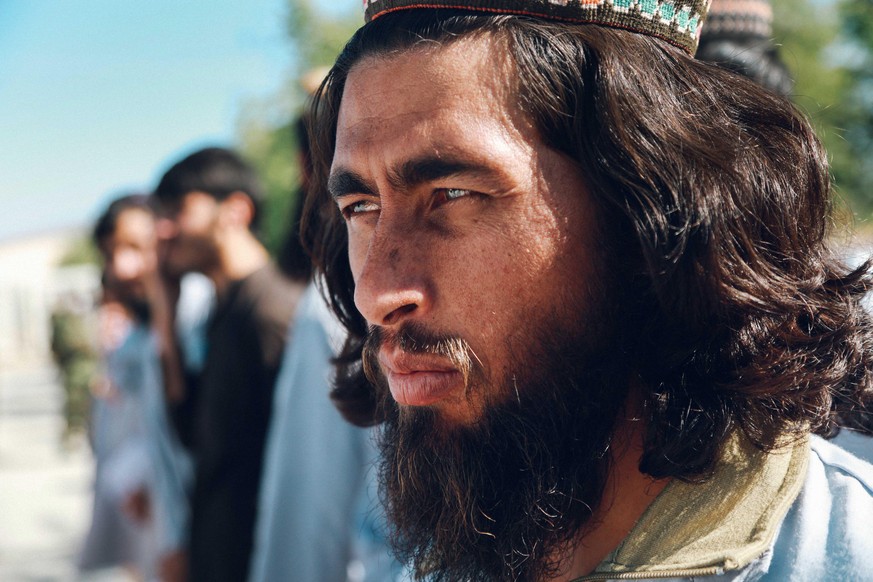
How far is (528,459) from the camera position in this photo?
1.53 m

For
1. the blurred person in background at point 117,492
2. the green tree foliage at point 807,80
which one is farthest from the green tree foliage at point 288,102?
the blurred person in background at point 117,492

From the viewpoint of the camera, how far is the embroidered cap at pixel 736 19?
297 cm

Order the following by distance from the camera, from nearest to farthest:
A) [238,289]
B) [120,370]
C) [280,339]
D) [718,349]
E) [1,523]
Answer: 1. [718,349]
2. [280,339]
3. [238,289]
4. [120,370]
5. [1,523]

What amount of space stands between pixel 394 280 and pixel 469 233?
163mm

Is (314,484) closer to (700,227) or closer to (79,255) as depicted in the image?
(700,227)

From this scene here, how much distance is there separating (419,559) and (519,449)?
348 millimetres

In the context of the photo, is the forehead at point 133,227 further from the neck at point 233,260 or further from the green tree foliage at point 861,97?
the green tree foliage at point 861,97

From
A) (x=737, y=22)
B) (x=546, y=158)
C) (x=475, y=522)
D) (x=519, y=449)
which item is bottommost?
(x=475, y=522)

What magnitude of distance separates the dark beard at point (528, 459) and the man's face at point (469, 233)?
34mm

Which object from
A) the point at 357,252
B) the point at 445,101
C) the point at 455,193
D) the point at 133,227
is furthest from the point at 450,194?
the point at 133,227

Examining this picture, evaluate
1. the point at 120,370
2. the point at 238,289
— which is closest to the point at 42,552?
the point at 120,370

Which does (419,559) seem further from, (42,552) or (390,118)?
(42,552)

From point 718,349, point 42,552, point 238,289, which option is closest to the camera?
point 718,349

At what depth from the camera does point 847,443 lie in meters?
1.73
